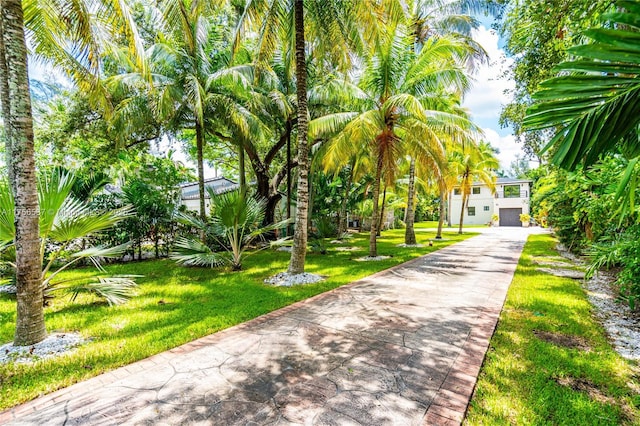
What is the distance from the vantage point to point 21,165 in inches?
144

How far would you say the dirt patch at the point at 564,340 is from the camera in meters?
3.95

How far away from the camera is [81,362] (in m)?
3.59

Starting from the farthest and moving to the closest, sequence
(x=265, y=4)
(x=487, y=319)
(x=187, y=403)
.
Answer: (x=265, y=4) → (x=487, y=319) → (x=187, y=403)

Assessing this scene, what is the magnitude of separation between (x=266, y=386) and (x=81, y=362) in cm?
228

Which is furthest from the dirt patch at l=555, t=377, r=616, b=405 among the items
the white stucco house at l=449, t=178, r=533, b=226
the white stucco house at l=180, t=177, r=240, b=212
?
the white stucco house at l=449, t=178, r=533, b=226

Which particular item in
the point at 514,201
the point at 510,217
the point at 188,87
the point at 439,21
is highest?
the point at 439,21

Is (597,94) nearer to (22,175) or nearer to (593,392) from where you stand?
(593,392)

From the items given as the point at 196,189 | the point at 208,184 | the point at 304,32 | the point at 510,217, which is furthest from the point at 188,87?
the point at 510,217

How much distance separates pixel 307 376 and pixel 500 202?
41893mm

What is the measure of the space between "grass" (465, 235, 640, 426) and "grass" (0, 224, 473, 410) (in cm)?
351

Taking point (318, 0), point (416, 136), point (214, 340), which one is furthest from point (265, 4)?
point (214, 340)

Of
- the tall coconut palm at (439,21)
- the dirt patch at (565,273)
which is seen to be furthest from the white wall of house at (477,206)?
the dirt patch at (565,273)

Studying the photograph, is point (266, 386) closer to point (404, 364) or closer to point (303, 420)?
point (303, 420)

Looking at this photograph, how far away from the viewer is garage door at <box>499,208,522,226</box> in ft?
125
